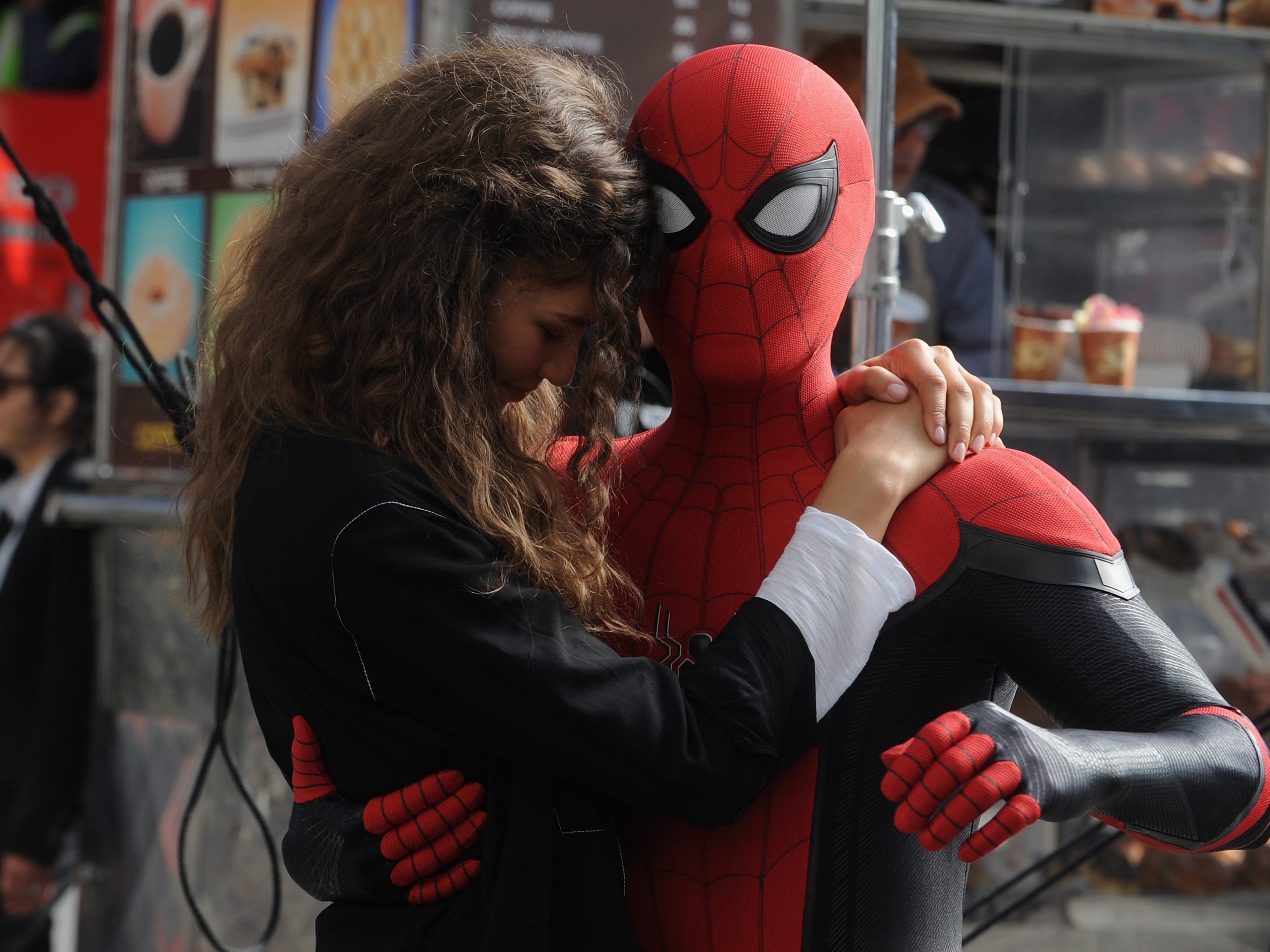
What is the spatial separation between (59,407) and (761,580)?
9.55 feet

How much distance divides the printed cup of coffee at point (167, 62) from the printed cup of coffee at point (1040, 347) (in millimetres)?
2130

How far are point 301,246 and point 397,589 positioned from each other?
0.40m

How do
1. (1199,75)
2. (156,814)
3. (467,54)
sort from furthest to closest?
(1199,75) → (156,814) → (467,54)

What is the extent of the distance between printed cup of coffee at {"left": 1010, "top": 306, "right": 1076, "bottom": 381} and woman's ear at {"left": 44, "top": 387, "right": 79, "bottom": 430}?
261 centimetres

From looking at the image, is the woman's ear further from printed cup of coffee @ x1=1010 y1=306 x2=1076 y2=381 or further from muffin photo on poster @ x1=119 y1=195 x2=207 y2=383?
printed cup of coffee @ x1=1010 y1=306 x2=1076 y2=381

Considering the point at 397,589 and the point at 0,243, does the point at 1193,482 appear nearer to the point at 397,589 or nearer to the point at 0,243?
the point at 397,589

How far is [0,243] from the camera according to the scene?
527cm

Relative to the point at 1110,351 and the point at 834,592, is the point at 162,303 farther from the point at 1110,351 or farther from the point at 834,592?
the point at 834,592

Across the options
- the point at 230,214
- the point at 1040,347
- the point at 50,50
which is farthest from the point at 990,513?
the point at 50,50

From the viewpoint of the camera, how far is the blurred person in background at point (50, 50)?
5605mm

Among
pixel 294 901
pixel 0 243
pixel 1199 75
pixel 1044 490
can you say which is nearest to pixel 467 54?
pixel 1044 490

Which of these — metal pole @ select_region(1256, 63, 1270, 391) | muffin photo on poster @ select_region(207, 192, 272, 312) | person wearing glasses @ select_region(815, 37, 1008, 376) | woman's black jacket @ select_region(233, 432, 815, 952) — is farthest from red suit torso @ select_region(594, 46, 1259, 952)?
metal pole @ select_region(1256, 63, 1270, 391)

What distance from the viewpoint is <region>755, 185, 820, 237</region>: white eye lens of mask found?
1242mm

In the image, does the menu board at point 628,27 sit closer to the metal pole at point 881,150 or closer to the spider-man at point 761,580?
the metal pole at point 881,150
